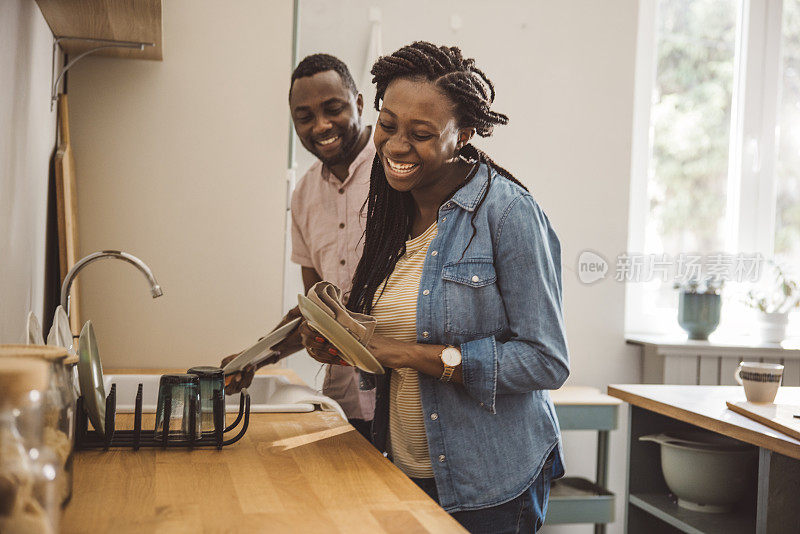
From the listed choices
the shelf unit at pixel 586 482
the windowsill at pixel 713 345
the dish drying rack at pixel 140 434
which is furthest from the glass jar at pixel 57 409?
the windowsill at pixel 713 345

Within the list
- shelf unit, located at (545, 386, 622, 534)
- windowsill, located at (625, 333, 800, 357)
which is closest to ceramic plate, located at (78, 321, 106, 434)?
shelf unit, located at (545, 386, 622, 534)

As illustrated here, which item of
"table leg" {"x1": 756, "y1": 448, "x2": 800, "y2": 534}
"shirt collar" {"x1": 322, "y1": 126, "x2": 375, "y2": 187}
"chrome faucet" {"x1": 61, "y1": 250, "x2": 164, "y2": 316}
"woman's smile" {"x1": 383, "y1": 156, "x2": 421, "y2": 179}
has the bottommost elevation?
"table leg" {"x1": 756, "y1": 448, "x2": 800, "y2": 534}

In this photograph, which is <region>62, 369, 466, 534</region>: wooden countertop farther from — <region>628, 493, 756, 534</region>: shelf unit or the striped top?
<region>628, 493, 756, 534</region>: shelf unit

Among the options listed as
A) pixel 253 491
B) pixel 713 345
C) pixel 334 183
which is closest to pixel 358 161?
pixel 334 183

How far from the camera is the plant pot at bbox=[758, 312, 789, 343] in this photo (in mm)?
3217

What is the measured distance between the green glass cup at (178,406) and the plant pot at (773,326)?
2.77 meters

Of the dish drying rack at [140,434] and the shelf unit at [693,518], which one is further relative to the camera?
the shelf unit at [693,518]

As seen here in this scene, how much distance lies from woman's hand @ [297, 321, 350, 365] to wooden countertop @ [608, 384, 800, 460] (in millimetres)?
841

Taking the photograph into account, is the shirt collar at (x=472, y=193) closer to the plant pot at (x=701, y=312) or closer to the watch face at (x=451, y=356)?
the watch face at (x=451, y=356)

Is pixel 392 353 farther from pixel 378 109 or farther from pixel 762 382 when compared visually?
pixel 762 382

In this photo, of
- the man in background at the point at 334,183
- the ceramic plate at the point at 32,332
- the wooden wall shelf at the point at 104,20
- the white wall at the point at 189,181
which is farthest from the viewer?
the white wall at the point at 189,181

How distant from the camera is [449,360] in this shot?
1180mm

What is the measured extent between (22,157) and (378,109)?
2.19 ft

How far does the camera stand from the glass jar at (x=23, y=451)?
1.88ft
